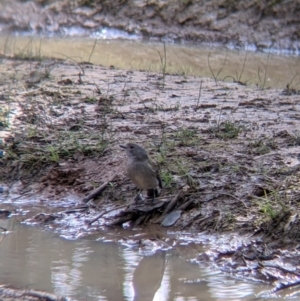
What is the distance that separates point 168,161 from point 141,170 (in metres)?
0.85

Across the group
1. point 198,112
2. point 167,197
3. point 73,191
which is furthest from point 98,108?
point 167,197

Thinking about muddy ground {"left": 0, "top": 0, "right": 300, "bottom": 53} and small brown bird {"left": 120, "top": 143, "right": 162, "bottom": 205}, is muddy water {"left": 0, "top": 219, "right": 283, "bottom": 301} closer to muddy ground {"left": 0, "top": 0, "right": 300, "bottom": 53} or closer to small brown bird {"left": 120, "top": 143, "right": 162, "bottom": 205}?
small brown bird {"left": 120, "top": 143, "right": 162, "bottom": 205}

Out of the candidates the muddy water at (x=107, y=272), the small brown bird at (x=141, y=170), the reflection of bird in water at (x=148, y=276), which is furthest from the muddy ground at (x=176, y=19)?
the reflection of bird in water at (x=148, y=276)

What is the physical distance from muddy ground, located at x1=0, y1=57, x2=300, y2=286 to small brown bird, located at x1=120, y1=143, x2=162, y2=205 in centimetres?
16

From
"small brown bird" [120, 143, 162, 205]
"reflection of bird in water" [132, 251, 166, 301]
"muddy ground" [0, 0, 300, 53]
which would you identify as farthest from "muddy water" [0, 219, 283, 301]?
"muddy ground" [0, 0, 300, 53]

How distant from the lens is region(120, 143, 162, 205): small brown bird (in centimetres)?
549

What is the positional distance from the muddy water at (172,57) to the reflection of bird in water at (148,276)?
6.13 meters

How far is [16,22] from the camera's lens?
16.1m

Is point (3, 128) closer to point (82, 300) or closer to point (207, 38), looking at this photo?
point (82, 300)

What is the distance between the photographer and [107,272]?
4.70 meters

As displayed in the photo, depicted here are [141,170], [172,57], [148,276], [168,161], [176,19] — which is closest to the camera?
[148,276]

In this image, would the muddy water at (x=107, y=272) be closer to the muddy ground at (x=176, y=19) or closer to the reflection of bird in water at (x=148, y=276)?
the reflection of bird in water at (x=148, y=276)

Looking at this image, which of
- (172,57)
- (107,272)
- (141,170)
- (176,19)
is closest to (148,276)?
(107,272)

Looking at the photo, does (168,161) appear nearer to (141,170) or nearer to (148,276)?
(141,170)
